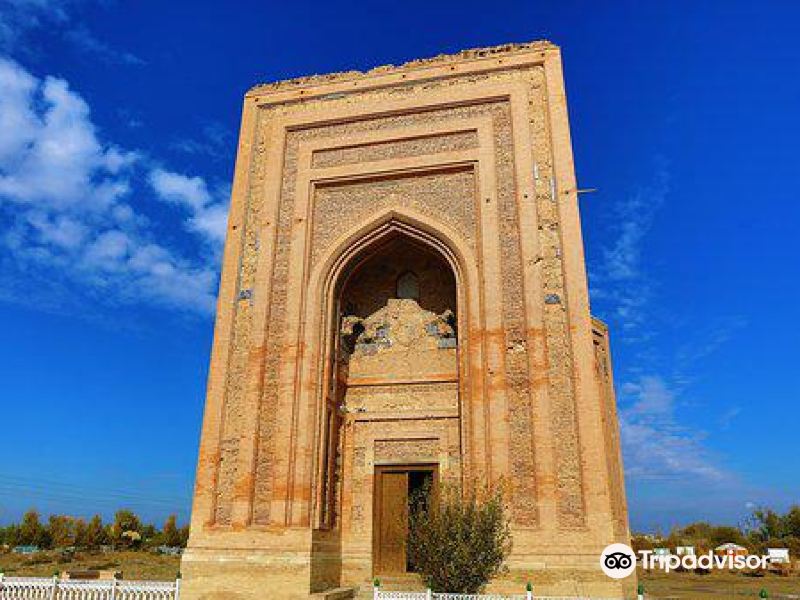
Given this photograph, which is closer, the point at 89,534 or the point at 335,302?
the point at 335,302

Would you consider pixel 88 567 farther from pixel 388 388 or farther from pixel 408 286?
pixel 408 286

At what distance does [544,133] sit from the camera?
41.8 ft

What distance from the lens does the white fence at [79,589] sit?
9.15 meters

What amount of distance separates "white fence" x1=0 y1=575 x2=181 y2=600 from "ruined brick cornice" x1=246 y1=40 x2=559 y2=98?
1052 centimetres

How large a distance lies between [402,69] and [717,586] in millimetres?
16128

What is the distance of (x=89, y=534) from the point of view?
36562 mm

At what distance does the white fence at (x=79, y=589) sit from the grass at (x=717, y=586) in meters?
9.30

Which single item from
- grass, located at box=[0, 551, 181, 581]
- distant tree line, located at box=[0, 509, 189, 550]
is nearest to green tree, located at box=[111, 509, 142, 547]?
distant tree line, located at box=[0, 509, 189, 550]

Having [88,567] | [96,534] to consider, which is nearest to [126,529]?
[96,534]

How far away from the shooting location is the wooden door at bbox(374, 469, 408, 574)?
38.3 ft

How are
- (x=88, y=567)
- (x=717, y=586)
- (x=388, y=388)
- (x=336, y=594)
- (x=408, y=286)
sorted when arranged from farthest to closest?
1. (x=88, y=567)
2. (x=717, y=586)
3. (x=408, y=286)
4. (x=388, y=388)
5. (x=336, y=594)

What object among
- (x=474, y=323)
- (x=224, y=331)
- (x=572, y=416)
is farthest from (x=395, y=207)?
(x=572, y=416)

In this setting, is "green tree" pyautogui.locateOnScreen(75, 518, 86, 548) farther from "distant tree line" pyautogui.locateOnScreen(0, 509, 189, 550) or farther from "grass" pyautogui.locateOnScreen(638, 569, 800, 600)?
"grass" pyautogui.locateOnScreen(638, 569, 800, 600)

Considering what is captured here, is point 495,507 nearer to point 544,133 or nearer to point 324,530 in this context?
point 324,530
